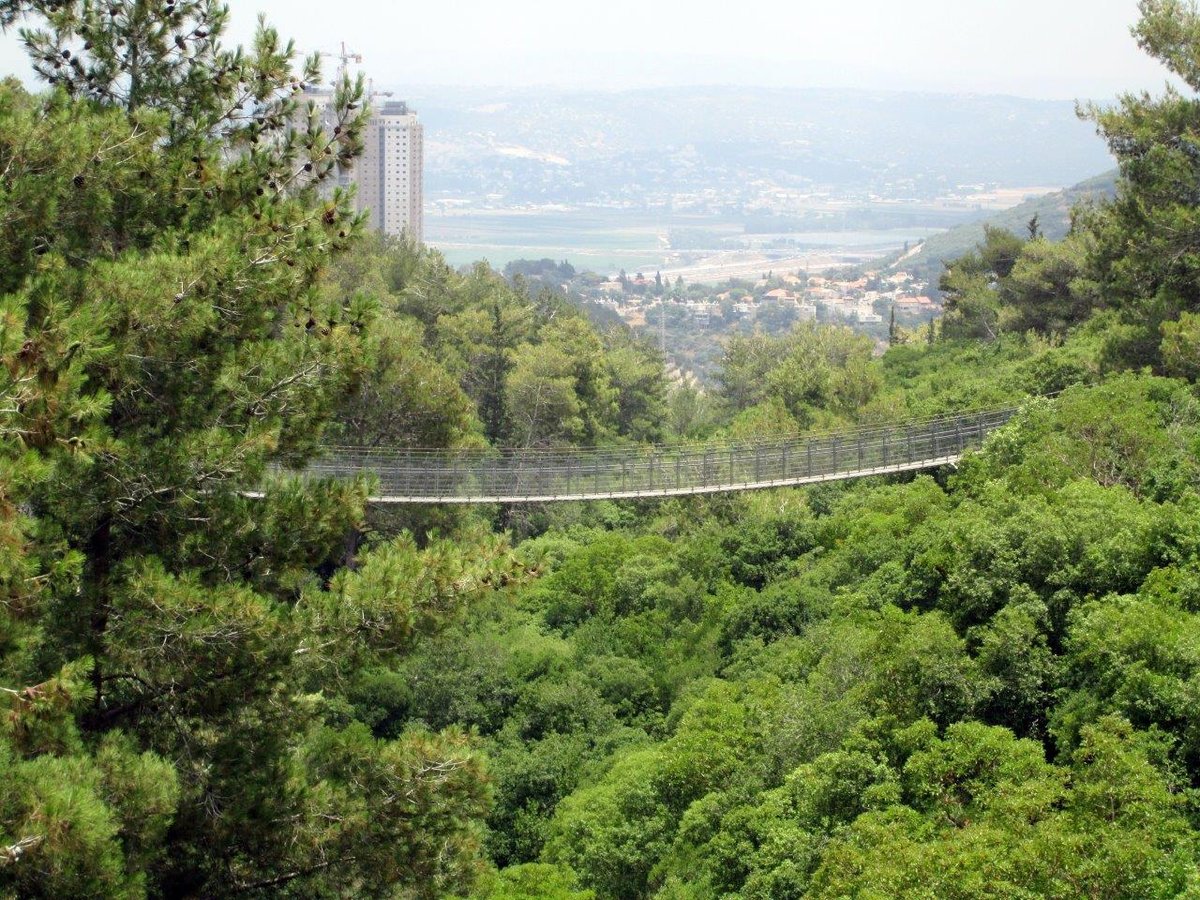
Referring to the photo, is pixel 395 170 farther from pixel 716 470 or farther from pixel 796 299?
pixel 716 470

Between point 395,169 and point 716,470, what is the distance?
80920 millimetres

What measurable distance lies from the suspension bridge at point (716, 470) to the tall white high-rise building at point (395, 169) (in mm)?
75220

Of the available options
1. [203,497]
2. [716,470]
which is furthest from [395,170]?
[203,497]

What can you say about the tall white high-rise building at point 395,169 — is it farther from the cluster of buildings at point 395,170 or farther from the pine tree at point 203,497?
the pine tree at point 203,497

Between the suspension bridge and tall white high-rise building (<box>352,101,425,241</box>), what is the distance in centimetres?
7522

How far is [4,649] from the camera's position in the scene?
5438 millimetres

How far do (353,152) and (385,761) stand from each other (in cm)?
297

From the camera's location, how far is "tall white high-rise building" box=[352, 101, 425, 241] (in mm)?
91625

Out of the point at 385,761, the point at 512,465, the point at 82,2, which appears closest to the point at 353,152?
the point at 82,2

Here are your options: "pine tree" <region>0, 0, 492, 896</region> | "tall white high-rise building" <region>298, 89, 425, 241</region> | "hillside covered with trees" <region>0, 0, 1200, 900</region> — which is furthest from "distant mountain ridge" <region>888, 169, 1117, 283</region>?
"pine tree" <region>0, 0, 492, 896</region>

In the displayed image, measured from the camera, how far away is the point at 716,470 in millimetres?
16250

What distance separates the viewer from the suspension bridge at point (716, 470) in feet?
52.5

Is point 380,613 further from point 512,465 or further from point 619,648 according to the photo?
point 512,465

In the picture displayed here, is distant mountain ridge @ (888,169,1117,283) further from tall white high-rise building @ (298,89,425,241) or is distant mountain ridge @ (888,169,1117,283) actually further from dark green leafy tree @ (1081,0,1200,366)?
dark green leafy tree @ (1081,0,1200,366)
